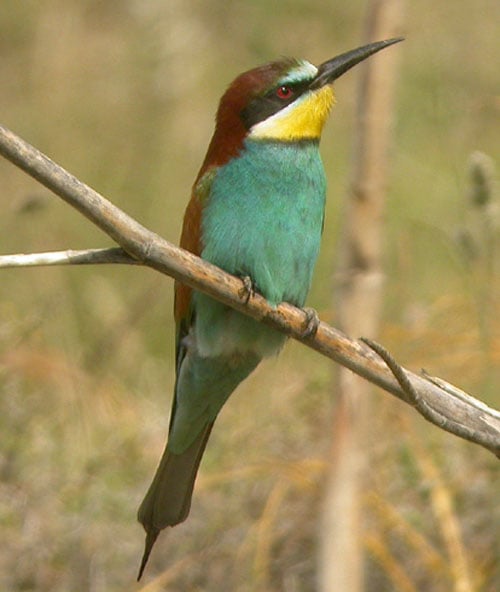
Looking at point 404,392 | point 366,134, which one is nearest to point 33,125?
point 366,134

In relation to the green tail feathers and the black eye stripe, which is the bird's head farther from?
the green tail feathers

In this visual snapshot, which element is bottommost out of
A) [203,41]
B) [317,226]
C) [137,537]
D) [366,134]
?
[137,537]

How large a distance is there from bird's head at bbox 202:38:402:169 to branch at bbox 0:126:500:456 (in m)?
0.37

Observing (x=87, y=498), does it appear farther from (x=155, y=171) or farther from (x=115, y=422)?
(x=155, y=171)

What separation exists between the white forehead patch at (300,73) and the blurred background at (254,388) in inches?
11.1

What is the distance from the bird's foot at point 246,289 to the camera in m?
2.16

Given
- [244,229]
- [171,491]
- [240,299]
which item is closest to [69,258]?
[240,299]

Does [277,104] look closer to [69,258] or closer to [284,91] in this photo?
[284,91]

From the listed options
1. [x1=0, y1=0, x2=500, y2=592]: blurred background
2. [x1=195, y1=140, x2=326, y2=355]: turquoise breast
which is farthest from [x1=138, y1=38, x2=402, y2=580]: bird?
[x1=0, y1=0, x2=500, y2=592]: blurred background

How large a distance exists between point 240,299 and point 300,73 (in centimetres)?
59

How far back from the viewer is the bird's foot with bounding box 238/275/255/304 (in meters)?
2.16

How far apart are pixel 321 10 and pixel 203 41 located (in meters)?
0.53

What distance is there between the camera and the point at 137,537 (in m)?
3.04

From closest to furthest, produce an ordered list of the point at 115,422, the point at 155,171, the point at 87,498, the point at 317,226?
1. the point at 317,226
2. the point at 87,498
3. the point at 115,422
4. the point at 155,171
